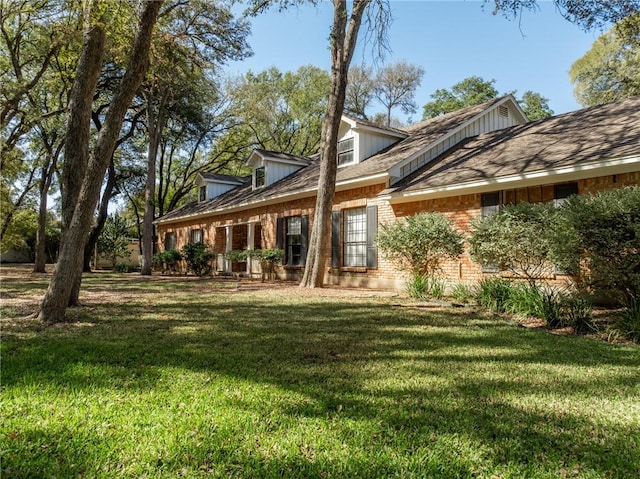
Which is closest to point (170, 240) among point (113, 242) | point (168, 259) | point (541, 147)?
point (113, 242)

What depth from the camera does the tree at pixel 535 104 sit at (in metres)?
30.4

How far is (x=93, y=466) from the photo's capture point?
205 cm

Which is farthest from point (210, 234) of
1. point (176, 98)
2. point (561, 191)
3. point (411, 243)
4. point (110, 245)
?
point (561, 191)

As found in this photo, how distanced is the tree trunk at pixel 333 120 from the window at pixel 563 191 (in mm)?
5064

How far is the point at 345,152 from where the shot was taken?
15062mm

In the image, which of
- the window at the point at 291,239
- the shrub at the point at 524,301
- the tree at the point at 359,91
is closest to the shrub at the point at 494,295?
the shrub at the point at 524,301

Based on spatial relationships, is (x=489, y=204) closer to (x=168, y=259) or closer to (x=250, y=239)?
(x=250, y=239)

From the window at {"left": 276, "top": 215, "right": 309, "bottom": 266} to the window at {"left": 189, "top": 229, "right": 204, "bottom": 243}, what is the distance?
7455 mm

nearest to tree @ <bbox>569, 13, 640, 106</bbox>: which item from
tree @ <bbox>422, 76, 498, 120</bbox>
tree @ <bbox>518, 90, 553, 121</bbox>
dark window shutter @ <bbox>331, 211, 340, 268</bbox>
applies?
tree @ <bbox>518, 90, 553, 121</bbox>

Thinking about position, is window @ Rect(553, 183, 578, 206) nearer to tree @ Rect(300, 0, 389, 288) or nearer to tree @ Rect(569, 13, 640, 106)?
tree @ Rect(300, 0, 389, 288)

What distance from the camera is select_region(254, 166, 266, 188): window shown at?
18983 millimetres

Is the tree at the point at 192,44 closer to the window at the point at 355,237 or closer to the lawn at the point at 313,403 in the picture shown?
the window at the point at 355,237

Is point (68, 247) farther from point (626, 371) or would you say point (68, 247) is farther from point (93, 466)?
point (626, 371)

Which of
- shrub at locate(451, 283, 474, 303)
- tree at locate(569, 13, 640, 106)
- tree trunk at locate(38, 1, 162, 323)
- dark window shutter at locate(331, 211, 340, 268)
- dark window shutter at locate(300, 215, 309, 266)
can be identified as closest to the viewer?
tree trunk at locate(38, 1, 162, 323)
